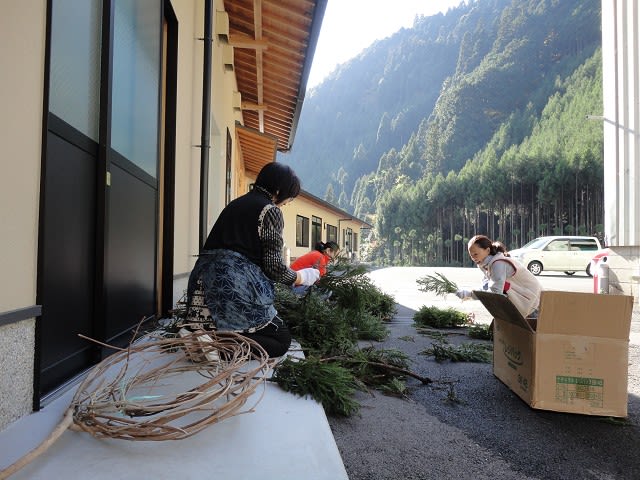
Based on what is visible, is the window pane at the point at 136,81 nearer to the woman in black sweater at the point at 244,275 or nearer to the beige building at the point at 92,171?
the beige building at the point at 92,171

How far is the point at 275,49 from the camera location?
7340 millimetres

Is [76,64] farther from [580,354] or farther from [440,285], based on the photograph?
[440,285]

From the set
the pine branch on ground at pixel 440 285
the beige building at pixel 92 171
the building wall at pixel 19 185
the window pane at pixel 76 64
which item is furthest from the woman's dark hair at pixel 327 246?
the building wall at pixel 19 185

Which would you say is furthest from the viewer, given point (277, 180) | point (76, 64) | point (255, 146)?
point (255, 146)

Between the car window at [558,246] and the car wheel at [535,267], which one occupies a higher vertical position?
the car window at [558,246]

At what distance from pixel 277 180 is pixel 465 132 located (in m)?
96.0

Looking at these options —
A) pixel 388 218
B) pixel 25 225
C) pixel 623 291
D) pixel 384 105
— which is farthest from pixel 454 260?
pixel 384 105

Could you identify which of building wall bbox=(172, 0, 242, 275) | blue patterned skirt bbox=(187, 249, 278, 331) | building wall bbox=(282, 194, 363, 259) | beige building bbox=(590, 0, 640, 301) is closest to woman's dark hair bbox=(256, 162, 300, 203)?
blue patterned skirt bbox=(187, 249, 278, 331)

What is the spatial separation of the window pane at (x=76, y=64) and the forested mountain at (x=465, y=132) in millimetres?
46105

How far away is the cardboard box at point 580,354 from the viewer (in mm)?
2621

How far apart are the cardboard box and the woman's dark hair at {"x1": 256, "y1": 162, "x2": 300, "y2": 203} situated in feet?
5.74

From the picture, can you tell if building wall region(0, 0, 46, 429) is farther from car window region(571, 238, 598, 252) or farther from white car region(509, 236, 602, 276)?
car window region(571, 238, 598, 252)

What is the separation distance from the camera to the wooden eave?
6.03 meters

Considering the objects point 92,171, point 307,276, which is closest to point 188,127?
point 92,171
